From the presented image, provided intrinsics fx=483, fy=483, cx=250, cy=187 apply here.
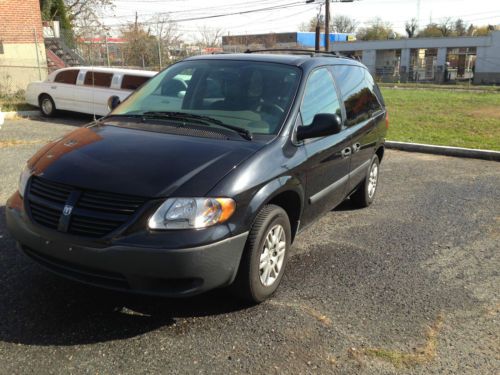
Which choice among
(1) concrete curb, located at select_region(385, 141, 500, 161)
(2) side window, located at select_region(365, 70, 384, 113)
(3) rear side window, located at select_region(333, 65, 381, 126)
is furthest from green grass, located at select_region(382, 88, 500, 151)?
(3) rear side window, located at select_region(333, 65, 381, 126)

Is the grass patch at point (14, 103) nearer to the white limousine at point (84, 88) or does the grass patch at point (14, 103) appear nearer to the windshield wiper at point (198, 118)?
the white limousine at point (84, 88)

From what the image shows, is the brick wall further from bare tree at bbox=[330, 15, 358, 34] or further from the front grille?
bare tree at bbox=[330, 15, 358, 34]

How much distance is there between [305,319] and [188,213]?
1174mm

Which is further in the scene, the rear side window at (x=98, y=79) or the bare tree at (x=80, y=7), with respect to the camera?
the bare tree at (x=80, y=7)

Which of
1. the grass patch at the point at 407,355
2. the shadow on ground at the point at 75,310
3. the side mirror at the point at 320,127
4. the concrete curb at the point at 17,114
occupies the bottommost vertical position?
the grass patch at the point at 407,355

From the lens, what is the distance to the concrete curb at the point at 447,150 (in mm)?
9102

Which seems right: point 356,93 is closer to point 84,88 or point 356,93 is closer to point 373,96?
point 373,96

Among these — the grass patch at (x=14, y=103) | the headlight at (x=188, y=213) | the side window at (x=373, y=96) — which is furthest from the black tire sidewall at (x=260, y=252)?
the grass patch at (x=14, y=103)

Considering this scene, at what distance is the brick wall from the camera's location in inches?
715

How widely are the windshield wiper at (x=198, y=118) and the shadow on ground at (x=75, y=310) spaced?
1207 mm

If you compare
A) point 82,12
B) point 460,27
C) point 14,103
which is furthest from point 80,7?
point 460,27

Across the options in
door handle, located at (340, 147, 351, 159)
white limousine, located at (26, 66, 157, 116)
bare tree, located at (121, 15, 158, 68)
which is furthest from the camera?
bare tree, located at (121, 15, 158, 68)

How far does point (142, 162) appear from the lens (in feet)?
10.4

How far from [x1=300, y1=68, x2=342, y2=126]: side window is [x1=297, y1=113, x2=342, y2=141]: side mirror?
16 centimetres
